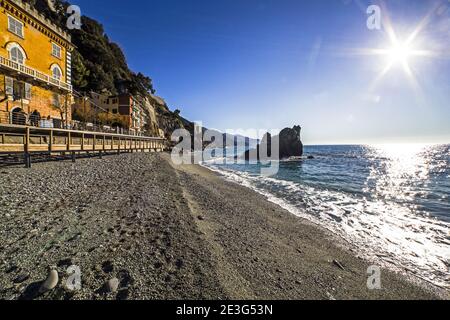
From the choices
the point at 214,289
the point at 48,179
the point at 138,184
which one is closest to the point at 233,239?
the point at 214,289

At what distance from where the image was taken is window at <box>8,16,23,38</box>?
55.5ft

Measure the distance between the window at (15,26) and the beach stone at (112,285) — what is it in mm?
25484

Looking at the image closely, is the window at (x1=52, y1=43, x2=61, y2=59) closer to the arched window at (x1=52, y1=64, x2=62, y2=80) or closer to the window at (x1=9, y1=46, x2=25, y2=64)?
the arched window at (x1=52, y1=64, x2=62, y2=80)

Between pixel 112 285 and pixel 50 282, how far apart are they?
3.70ft

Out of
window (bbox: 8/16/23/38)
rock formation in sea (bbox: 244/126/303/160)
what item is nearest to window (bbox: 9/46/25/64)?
window (bbox: 8/16/23/38)

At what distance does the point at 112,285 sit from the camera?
364 centimetres

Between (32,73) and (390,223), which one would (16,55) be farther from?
(390,223)

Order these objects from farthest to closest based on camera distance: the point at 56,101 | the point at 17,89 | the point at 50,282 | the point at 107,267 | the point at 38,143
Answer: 1. the point at 56,101
2. the point at 17,89
3. the point at 38,143
4. the point at 107,267
5. the point at 50,282

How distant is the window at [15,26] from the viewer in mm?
16906

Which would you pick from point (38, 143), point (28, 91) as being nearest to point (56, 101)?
point (28, 91)

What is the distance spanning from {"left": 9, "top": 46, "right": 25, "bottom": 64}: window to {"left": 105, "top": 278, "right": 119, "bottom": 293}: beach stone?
958 inches

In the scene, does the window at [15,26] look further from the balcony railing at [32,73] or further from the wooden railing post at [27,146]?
the wooden railing post at [27,146]

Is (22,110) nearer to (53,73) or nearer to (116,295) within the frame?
(53,73)

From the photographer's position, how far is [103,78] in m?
52.3
